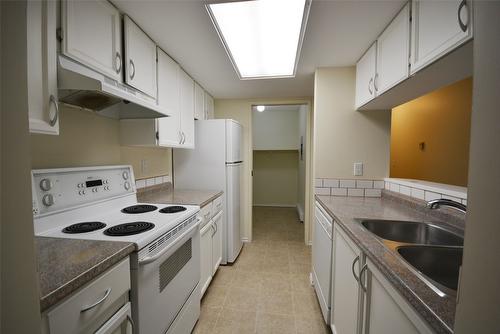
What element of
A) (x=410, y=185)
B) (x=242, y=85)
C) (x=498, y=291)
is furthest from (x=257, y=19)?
(x=410, y=185)

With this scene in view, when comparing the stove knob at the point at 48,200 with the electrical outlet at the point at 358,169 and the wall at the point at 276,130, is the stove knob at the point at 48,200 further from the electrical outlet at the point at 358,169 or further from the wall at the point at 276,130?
the wall at the point at 276,130

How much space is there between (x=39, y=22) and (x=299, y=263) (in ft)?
9.33

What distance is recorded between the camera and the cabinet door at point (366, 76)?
1.57 meters

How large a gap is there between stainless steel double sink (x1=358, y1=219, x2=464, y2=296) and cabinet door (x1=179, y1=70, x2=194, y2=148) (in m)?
1.69

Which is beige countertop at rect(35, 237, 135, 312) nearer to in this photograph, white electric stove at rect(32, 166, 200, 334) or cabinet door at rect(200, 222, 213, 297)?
white electric stove at rect(32, 166, 200, 334)

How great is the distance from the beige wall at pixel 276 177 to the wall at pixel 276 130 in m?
0.26

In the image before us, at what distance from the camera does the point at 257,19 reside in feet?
4.08

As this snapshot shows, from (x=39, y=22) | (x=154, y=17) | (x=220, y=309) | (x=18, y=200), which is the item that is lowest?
(x=220, y=309)

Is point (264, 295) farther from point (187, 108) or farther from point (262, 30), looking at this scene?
point (262, 30)

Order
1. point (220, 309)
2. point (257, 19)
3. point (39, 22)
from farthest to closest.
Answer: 1. point (220, 309)
2. point (257, 19)
3. point (39, 22)

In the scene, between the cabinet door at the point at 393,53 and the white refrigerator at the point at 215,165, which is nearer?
the cabinet door at the point at 393,53

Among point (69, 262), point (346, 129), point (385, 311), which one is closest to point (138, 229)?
point (69, 262)

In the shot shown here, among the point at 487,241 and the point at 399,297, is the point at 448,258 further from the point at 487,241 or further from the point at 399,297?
the point at 487,241

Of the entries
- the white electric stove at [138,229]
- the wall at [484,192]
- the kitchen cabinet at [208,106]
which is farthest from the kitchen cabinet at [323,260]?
the kitchen cabinet at [208,106]
